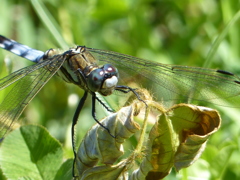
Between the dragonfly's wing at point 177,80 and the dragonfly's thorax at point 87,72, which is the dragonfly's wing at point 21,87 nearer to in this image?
the dragonfly's thorax at point 87,72

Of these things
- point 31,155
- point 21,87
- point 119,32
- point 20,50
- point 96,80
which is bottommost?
point 31,155

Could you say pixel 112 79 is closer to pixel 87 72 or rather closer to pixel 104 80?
pixel 104 80

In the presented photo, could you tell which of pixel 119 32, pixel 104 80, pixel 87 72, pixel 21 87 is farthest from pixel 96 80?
pixel 119 32

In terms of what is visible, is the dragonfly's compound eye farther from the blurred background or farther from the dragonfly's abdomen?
the dragonfly's abdomen

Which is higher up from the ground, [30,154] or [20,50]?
[20,50]

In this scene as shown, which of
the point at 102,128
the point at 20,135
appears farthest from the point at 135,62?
the point at 102,128

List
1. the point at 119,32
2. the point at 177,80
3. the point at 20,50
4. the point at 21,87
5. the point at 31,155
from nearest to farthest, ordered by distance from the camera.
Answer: the point at 31,155 → the point at 21,87 → the point at 177,80 → the point at 20,50 → the point at 119,32
